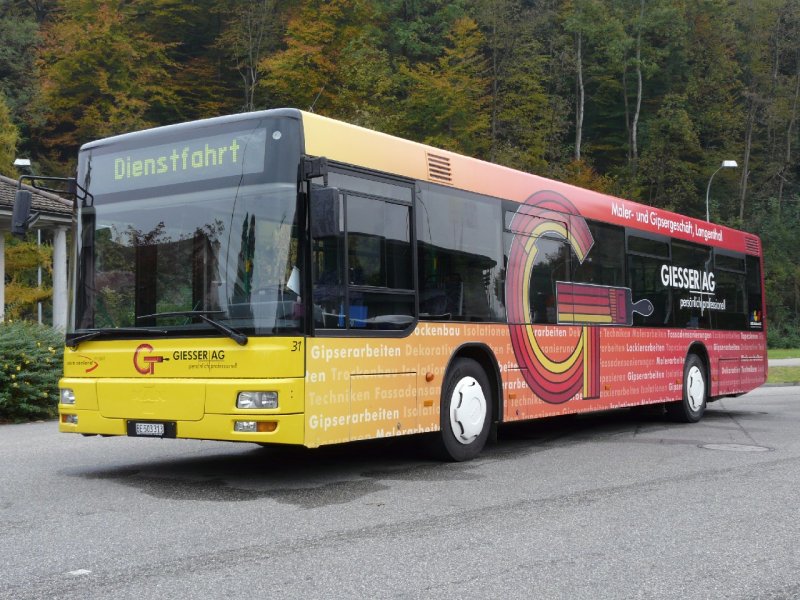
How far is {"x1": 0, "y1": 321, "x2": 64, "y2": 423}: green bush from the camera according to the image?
15.0 m

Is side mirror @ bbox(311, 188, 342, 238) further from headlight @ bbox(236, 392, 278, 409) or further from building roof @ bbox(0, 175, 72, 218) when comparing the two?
building roof @ bbox(0, 175, 72, 218)

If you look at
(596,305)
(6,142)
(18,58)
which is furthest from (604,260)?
(18,58)

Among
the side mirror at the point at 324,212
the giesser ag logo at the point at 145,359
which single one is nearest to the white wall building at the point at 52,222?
the giesser ag logo at the point at 145,359

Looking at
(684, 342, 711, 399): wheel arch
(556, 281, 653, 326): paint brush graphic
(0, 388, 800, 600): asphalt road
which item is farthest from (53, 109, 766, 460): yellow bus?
(684, 342, 711, 399): wheel arch

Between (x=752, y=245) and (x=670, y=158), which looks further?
(x=670, y=158)

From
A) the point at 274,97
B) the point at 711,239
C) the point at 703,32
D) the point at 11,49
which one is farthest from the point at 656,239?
the point at 703,32

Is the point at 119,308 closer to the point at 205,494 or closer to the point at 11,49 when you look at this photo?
the point at 205,494

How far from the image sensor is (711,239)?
16.1 meters

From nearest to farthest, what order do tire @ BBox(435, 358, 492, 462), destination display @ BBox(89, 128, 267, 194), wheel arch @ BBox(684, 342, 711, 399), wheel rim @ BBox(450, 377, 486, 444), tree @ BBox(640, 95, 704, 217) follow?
destination display @ BBox(89, 128, 267, 194) < tire @ BBox(435, 358, 492, 462) < wheel rim @ BBox(450, 377, 486, 444) < wheel arch @ BBox(684, 342, 711, 399) < tree @ BBox(640, 95, 704, 217)

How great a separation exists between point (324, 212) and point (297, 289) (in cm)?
64

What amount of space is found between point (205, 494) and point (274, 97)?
42.2 metres

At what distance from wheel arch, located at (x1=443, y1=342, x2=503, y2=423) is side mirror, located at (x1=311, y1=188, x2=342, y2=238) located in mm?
2747

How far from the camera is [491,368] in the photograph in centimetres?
1051

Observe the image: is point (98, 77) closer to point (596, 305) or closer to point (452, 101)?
point (452, 101)
